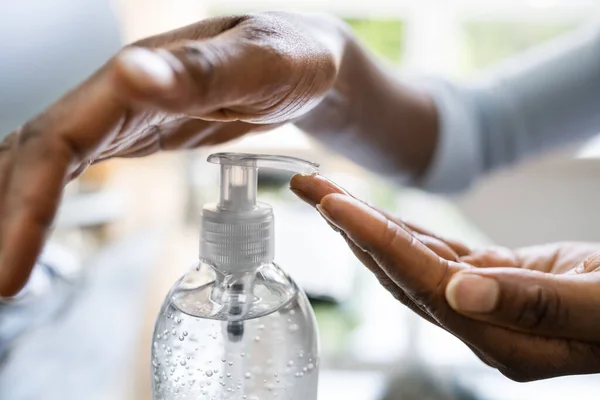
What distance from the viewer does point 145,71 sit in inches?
8.7

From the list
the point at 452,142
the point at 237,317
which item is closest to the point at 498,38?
the point at 452,142

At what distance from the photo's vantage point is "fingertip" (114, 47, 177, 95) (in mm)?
220

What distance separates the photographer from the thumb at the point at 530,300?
0.29 m

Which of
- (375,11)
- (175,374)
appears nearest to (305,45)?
(175,374)

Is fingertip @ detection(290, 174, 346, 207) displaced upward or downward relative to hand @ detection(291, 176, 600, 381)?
upward

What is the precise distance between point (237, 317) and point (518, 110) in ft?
2.23

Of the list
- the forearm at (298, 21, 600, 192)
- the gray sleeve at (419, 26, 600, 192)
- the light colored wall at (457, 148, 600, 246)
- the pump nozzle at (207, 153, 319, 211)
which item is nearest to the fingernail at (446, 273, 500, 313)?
the pump nozzle at (207, 153, 319, 211)

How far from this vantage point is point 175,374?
1.35 feet

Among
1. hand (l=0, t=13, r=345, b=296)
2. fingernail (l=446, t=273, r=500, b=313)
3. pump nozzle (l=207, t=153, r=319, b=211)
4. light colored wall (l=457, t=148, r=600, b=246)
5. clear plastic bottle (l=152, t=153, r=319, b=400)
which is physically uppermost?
hand (l=0, t=13, r=345, b=296)

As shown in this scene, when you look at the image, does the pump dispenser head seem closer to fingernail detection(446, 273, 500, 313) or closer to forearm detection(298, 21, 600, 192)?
fingernail detection(446, 273, 500, 313)

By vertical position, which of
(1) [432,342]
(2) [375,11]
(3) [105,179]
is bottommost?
(1) [432,342]

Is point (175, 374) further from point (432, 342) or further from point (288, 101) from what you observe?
point (432, 342)

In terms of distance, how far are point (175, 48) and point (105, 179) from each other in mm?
924

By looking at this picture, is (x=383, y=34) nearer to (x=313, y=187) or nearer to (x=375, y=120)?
(x=375, y=120)
